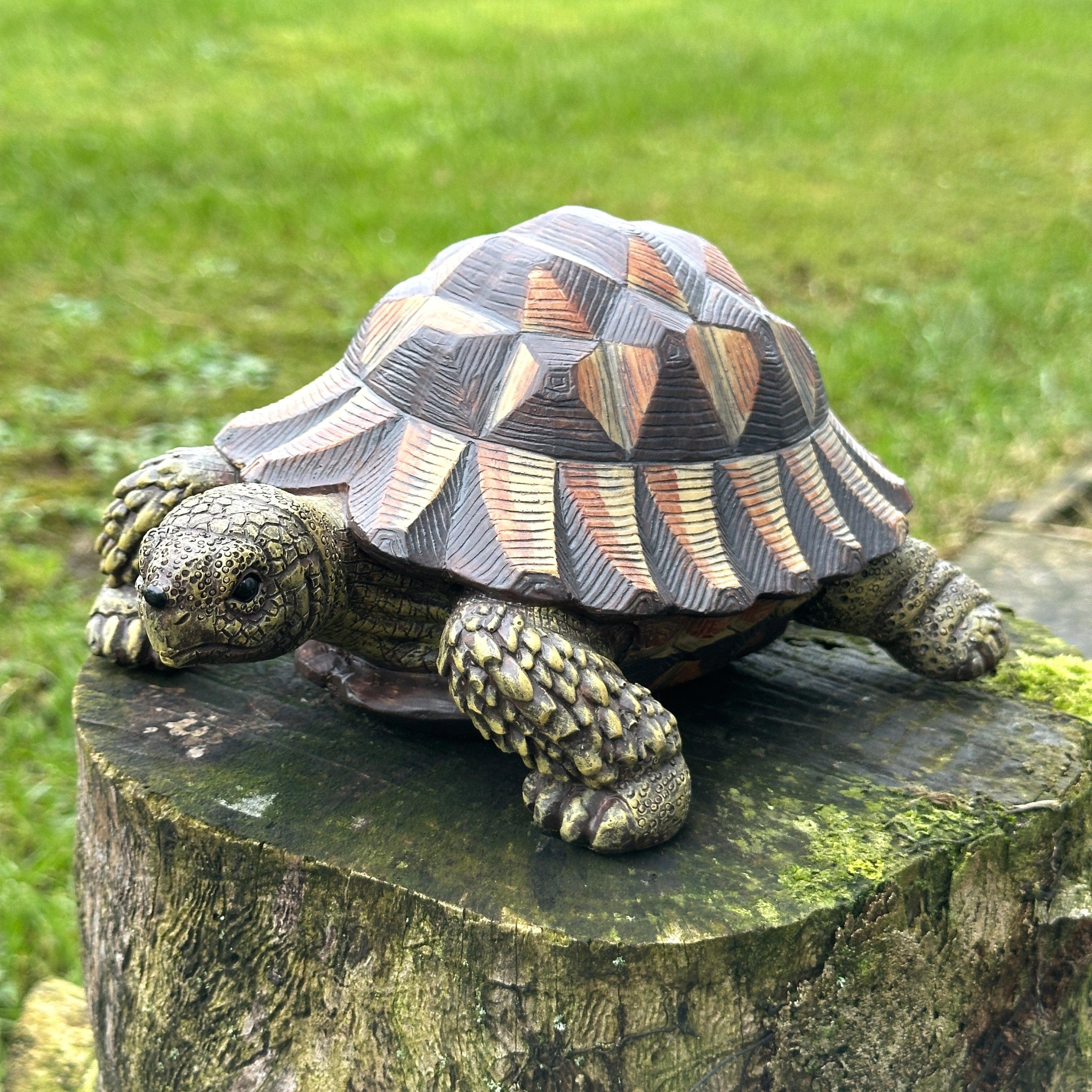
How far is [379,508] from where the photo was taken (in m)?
1.63

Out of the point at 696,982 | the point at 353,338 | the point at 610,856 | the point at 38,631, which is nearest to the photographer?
the point at 696,982

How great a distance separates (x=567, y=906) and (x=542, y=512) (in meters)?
0.52

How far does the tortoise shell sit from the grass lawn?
1565mm

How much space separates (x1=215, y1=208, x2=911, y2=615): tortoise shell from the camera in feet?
5.28

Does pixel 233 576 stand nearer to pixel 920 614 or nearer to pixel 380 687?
pixel 380 687

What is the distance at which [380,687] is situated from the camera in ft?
6.09

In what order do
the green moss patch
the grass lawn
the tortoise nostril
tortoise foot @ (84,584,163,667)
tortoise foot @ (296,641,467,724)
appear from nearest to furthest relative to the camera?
1. the tortoise nostril
2. tortoise foot @ (296,641,467,724)
3. tortoise foot @ (84,584,163,667)
4. the green moss patch
5. the grass lawn

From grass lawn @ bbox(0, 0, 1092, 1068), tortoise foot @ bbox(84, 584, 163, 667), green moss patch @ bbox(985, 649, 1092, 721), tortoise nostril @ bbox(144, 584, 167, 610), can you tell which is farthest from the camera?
grass lawn @ bbox(0, 0, 1092, 1068)

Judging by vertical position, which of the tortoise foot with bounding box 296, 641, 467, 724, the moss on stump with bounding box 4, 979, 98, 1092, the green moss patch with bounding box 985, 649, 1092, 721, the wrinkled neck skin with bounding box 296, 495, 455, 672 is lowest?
the moss on stump with bounding box 4, 979, 98, 1092

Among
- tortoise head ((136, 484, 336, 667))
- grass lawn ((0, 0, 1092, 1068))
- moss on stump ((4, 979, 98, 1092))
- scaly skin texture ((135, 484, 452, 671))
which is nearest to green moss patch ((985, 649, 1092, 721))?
scaly skin texture ((135, 484, 452, 671))

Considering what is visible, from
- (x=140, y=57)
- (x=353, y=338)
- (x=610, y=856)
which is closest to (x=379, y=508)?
(x=353, y=338)

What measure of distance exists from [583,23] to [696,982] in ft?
32.9

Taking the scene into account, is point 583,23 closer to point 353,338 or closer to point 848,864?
point 353,338

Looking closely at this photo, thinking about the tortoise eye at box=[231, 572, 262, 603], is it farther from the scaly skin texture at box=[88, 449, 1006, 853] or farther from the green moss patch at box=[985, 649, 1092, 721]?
the green moss patch at box=[985, 649, 1092, 721]
